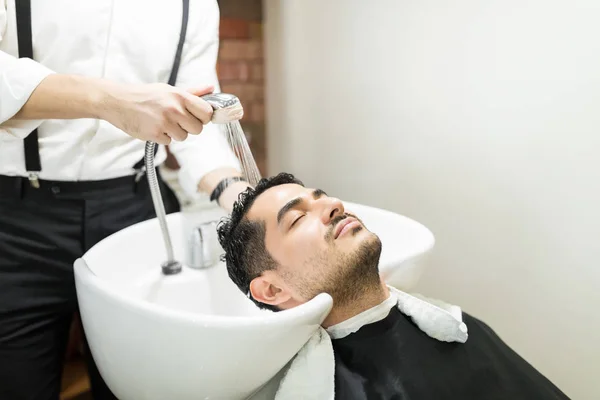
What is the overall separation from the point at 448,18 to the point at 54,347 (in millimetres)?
1257

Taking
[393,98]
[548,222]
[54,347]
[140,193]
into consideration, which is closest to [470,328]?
[548,222]

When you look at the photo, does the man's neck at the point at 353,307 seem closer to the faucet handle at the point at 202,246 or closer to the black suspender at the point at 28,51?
the faucet handle at the point at 202,246

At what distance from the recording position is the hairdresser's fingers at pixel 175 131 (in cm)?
93

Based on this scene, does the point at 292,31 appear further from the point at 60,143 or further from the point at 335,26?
the point at 60,143

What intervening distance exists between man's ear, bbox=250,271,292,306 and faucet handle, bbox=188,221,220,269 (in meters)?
0.28

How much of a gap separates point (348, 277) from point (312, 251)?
83 millimetres

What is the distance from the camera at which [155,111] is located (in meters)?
0.91

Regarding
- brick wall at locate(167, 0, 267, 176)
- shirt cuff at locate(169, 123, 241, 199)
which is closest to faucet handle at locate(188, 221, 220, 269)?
shirt cuff at locate(169, 123, 241, 199)

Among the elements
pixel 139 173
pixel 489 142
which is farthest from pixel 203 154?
pixel 489 142

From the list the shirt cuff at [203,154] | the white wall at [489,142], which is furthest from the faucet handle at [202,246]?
the white wall at [489,142]

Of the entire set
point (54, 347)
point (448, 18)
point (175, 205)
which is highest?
point (448, 18)

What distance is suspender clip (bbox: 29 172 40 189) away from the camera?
1118 mm

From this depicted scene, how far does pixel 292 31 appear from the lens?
1.90 meters

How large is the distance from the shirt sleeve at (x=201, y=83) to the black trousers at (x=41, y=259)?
162 mm
